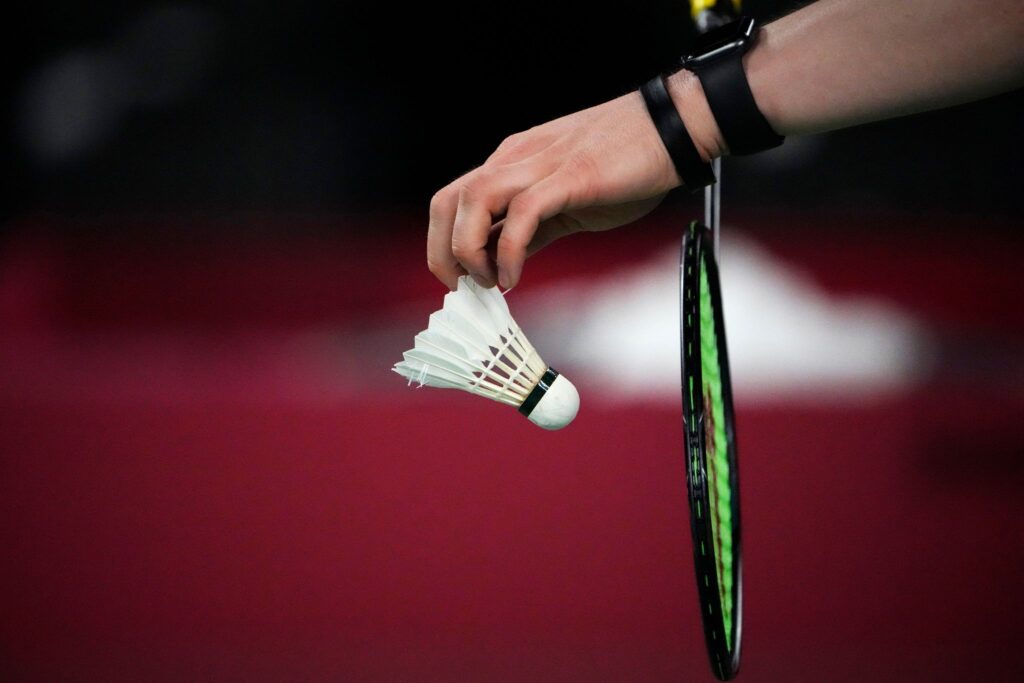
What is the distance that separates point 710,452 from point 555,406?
0.17 meters

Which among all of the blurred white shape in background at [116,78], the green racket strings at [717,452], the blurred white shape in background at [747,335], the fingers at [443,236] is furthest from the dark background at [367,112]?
the fingers at [443,236]

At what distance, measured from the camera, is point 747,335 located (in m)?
1.78

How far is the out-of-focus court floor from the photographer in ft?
5.39

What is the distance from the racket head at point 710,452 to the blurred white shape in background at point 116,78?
4.80 ft

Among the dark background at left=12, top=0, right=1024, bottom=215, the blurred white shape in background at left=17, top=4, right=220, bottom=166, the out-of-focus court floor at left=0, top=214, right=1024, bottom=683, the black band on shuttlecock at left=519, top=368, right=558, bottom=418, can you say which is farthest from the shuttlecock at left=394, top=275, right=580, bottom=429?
the blurred white shape in background at left=17, top=4, right=220, bottom=166

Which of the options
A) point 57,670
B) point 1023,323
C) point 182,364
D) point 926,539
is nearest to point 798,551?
point 926,539

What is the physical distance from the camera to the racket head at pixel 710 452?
1.89 feet

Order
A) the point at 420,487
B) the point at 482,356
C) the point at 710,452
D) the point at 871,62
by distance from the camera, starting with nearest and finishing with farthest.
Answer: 1. the point at 871,62
2. the point at 482,356
3. the point at 710,452
4. the point at 420,487

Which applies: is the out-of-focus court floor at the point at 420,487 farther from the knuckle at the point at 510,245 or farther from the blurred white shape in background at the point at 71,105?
the knuckle at the point at 510,245

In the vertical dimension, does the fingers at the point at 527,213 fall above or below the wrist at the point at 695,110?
below

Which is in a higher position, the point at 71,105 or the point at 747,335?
the point at 71,105

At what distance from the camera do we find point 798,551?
1.65 m

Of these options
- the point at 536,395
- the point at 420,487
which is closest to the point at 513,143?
the point at 536,395

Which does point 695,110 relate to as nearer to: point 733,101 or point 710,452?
point 733,101
